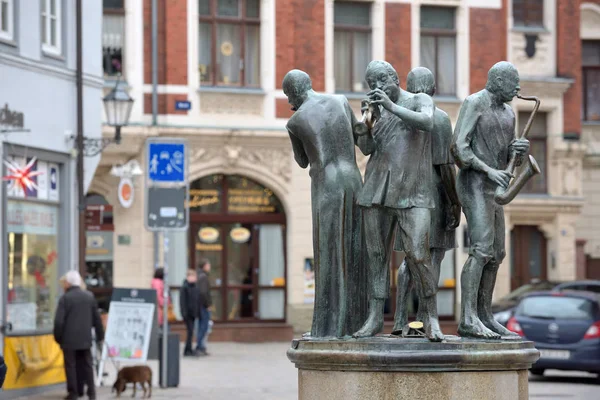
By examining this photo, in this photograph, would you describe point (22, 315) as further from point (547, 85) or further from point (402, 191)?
point (547, 85)

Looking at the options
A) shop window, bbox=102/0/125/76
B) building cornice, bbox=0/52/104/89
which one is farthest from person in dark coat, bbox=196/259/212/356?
building cornice, bbox=0/52/104/89

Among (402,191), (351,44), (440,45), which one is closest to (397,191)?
(402,191)

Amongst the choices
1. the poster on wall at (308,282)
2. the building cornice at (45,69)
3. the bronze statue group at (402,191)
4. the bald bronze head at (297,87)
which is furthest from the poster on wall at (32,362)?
the poster on wall at (308,282)

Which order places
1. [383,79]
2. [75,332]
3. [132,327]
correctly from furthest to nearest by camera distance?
[132,327] → [75,332] → [383,79]

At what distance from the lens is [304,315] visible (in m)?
37.3

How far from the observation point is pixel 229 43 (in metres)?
37.6

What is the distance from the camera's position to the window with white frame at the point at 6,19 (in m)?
21.5

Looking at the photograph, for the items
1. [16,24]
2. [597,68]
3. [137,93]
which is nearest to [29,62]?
[16,24]

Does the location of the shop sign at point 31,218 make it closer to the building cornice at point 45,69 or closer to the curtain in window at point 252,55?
the building cornice at point 45,69

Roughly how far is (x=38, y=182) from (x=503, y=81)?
11.4m

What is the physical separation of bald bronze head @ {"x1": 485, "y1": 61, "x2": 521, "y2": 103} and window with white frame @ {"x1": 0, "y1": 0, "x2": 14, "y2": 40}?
33.9 feet

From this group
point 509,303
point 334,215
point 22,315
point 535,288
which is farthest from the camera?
point 535,288

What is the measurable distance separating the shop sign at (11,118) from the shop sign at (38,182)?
1.46ft

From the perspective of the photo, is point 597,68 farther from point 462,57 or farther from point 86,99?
point 86,99
